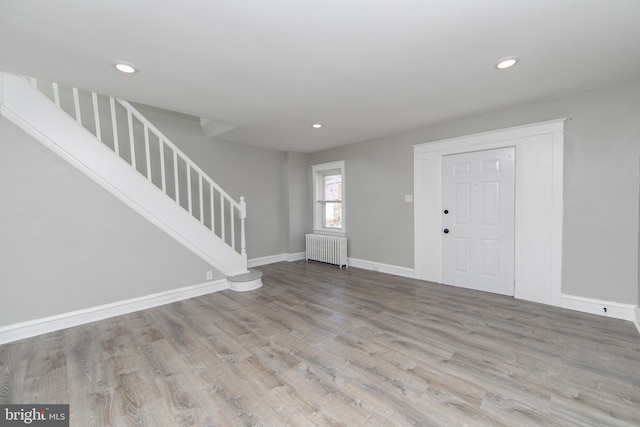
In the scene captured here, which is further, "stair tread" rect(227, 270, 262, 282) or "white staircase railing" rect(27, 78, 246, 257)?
"stair tread" rect(227, 270, 262, 282)

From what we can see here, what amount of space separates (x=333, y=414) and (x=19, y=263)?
10.8 ft

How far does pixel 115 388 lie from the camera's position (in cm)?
184

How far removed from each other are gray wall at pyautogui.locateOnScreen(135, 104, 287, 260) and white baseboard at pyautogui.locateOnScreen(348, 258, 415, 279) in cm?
174

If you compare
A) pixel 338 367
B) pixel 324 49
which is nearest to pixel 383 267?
pixel 338 367

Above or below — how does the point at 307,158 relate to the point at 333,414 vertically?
above

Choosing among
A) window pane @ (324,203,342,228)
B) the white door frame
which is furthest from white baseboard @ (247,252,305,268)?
the white door frame

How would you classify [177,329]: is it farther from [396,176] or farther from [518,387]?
[396,176]

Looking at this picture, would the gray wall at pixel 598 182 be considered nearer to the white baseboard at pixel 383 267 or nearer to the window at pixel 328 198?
the white baseboard at pixel 383 267

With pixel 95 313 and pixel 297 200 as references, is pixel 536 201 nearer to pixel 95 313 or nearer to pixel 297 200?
pixel 297 200

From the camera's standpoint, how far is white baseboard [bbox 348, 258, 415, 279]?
14.6 feet

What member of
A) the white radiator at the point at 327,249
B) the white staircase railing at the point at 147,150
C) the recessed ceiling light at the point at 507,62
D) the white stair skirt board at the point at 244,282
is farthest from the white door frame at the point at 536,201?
the white staircase railing at the point at 147,150

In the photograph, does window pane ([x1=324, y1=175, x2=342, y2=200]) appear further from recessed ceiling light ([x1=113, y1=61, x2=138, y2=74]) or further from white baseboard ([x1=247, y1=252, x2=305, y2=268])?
recessed ceiling light ([x1=113, y1=61, x2=138, y2=74])

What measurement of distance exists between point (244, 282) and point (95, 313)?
1.71 m

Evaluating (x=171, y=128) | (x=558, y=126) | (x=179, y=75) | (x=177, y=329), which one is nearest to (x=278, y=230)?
(x=171, y=128)
